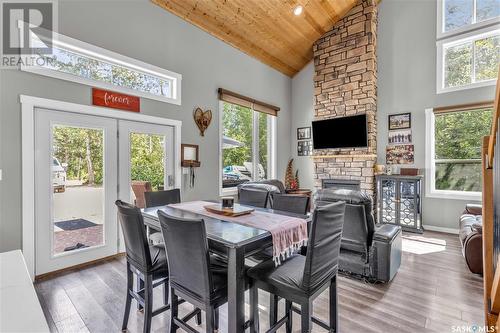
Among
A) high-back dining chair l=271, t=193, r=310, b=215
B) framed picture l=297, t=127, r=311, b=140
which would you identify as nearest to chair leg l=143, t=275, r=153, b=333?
high-back dining chair l=271, t=193, r=310, b=215

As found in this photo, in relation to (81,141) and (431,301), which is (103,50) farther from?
(431,301)

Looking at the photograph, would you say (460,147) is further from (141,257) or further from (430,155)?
(141,257)

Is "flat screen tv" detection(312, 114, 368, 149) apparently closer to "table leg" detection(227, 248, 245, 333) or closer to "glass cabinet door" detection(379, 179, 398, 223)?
"glass cabinet door" detection(379, 179, 398, 223)

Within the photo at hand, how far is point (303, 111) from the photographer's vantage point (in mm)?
6875

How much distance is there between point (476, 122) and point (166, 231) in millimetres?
5689

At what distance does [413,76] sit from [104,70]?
5.71m

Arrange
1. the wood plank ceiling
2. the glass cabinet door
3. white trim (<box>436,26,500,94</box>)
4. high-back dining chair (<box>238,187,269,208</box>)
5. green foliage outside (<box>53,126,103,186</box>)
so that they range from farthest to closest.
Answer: the glass cabinet door, white trim (<box>436,26,500,94</box>), the wood plank ceiling, high-back dining chair (<box>238,187,269,208</box>), green foliage outside (<box>53,126,103,186</box>)

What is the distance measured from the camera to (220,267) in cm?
183

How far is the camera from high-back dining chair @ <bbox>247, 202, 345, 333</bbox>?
1.53 m

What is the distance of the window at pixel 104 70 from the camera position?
3049mm

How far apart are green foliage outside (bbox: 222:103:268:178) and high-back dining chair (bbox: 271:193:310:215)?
268cm

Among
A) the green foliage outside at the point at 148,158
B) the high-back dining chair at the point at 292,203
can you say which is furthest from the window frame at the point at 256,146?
the high-back dining chair at the point at 292,203

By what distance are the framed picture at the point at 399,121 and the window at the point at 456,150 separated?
1.13 feet

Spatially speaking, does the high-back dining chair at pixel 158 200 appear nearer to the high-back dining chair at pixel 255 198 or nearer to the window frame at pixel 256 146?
the high-back dining chair at pixel 255 198
